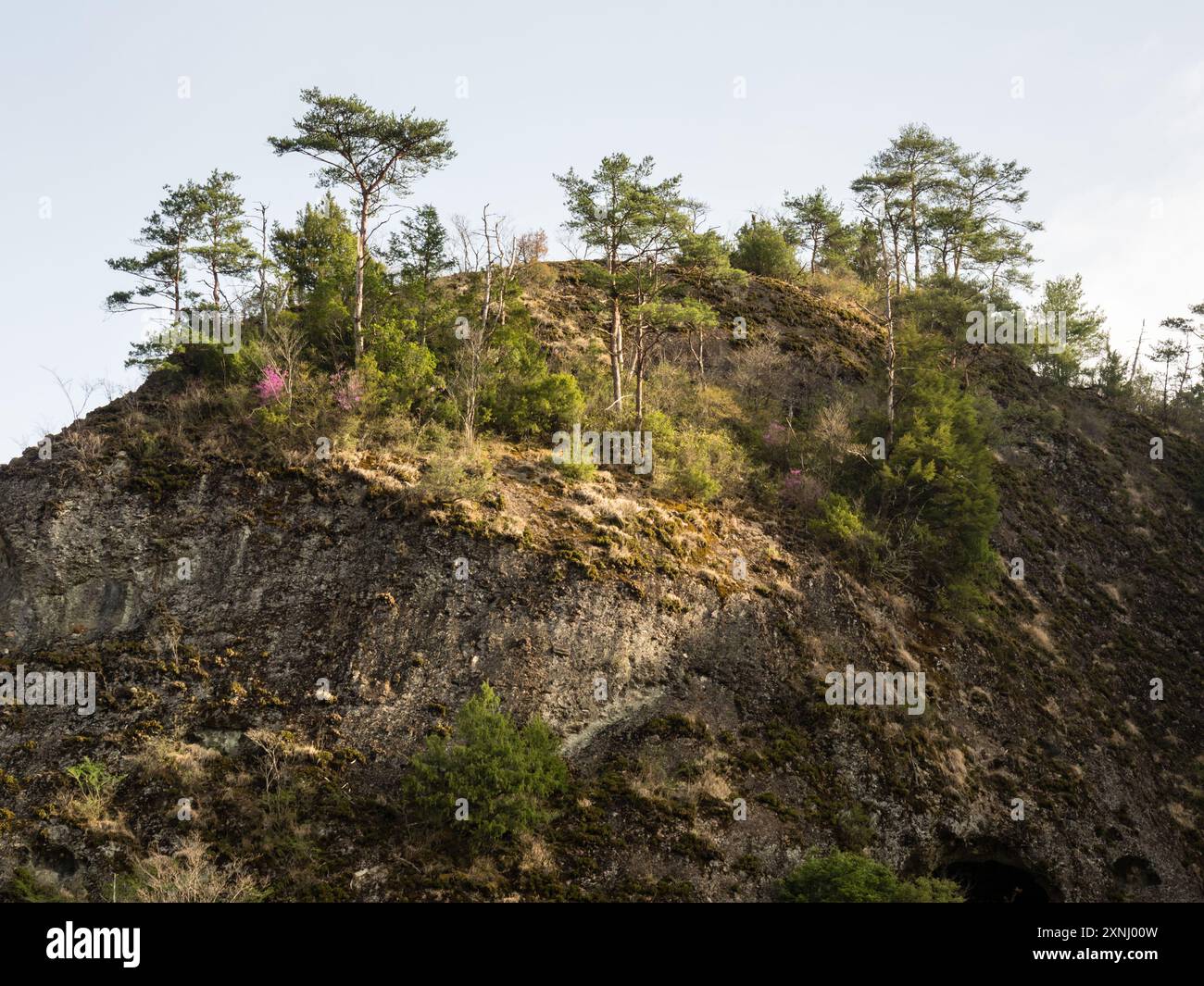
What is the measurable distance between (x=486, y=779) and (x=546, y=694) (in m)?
3.59

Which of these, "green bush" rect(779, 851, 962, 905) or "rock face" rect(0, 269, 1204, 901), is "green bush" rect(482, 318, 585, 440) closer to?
"rock face" rect(0, 269, 1204, 901)

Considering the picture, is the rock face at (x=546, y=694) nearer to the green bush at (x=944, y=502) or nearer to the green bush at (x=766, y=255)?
the green bush at (x=944, y=502)

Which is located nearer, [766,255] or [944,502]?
[944,502]

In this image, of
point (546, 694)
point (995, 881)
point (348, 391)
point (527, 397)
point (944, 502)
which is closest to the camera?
point (546, 694)

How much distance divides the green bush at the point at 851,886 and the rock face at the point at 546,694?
87 cm

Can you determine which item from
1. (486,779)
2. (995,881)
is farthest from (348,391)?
(995,881)

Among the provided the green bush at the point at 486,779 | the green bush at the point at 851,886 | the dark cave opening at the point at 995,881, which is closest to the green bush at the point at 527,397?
the green bush at the point at 486,779

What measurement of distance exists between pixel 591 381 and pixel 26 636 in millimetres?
19717

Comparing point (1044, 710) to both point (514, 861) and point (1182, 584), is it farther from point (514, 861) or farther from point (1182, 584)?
point (514, 861)

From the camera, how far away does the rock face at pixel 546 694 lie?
1859cm

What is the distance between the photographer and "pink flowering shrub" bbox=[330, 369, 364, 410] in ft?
86.2

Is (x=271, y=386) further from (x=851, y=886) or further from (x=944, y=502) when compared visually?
(x=944, y=502)

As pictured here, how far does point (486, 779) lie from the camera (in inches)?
724

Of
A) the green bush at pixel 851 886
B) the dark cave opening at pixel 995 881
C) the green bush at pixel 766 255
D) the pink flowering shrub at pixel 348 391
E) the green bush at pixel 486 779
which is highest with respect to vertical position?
the green bush at pixel 766 255
